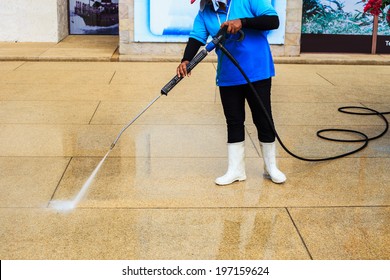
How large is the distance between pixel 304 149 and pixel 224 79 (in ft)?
5.20

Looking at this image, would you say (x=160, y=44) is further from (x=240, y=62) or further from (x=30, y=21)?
(x=240, y=62)

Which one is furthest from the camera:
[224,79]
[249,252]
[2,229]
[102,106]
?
[102,106]

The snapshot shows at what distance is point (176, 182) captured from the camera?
17.5 feet

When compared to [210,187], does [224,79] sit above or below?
above

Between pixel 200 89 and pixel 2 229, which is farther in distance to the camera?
pixel 200 89

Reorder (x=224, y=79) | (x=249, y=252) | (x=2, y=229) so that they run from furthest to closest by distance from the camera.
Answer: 1. (x=224, y=79)
2. (x=2, y=229)
3. (x=249, y=252)

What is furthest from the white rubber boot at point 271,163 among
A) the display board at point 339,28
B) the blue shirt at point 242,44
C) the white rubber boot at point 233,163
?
the display board at point 339,28

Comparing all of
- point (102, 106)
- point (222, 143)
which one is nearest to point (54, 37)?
point (102, 106)

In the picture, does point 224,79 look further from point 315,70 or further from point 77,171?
point 315,70

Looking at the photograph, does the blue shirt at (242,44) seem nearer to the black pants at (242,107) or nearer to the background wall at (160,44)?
the black pants at (242,107)

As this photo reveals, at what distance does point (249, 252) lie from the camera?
406cm

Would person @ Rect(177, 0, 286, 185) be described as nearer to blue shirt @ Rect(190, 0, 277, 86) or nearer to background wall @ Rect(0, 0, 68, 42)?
blue shirt @ Rect(190, 0, 277, 86)

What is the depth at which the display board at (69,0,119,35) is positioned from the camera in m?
14.3

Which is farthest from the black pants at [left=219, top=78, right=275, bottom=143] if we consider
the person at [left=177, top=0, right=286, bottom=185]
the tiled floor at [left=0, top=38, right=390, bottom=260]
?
the tiled floor at [left=0, top=38, right=390, bottom=260]
